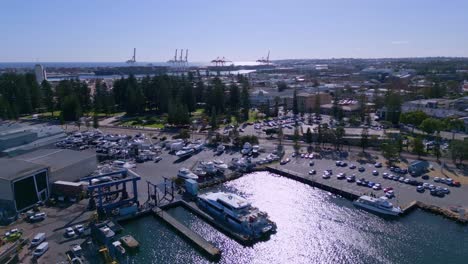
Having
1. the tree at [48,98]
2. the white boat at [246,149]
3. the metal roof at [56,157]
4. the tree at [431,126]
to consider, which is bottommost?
the white boat at [246,149]

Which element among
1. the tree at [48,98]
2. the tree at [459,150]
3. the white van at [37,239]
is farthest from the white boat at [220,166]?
the tree at [48,98]

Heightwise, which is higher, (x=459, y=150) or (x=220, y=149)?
(x=459, y=150)

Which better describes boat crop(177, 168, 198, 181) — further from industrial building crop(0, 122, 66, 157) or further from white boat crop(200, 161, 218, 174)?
industrial building crop(0, 122, 66, 157)

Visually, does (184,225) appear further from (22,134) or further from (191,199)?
(22,134)

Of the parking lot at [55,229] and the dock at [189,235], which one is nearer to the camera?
the parking lot at [55,229]

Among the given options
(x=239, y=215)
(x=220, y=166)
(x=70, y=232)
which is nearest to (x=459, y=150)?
(x=220, y=166)

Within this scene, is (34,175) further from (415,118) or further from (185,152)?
(415,118)

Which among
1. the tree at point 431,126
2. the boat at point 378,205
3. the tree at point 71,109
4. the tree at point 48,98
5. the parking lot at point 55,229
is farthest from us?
the tree at point 48,98

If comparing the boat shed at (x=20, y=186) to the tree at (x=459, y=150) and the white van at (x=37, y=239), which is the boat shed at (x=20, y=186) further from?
the tree at (x=459, y=150)
